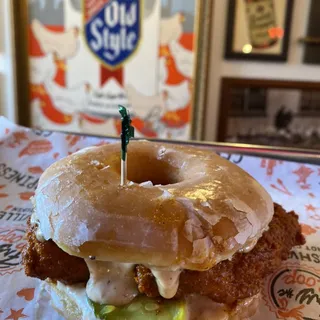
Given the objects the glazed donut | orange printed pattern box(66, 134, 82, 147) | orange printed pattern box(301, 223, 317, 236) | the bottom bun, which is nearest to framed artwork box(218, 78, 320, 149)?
orange printed pattern box(66, 134, 82, 147)

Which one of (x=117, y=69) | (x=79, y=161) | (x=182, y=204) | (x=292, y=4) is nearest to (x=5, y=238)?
(x=79, y=161)

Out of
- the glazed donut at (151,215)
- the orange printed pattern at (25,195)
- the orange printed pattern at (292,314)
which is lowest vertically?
the orange printed pattern at (292,314)

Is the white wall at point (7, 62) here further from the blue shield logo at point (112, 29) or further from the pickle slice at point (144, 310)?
the pickle slice at point (144, 310)

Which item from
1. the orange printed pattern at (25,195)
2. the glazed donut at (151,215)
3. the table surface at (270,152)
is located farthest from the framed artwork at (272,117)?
the glazed donut at (151,215)

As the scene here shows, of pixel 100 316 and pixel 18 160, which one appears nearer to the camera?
pixel 100 316

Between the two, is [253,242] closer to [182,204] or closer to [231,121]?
[182,204]

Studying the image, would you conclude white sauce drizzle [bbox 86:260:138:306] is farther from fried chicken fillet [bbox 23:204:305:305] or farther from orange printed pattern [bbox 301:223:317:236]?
orange printed pattern [bbox 301:223:317:236]
